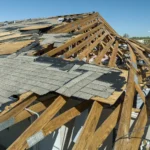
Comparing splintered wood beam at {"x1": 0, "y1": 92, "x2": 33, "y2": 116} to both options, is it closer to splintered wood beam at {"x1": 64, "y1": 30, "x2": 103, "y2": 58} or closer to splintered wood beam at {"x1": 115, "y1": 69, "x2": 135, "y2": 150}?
splintered wood beam at {"x1": 115, "y1": 69, "x2": 135, "y2": 150}

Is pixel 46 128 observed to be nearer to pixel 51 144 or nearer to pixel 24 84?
pixel 24 84

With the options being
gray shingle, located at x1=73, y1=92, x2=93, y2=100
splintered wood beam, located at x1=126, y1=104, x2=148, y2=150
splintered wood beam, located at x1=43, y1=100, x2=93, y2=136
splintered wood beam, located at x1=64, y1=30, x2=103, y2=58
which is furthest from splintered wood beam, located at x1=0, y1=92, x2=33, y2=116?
splintered wood beam, located at x1=64, y1=30, x2=103, y2=58

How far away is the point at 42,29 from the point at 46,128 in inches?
405

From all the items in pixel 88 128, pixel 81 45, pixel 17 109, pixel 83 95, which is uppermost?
pixel 81 45

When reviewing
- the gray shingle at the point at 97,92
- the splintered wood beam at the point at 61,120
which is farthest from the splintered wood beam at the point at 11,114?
the gray shingle at the point at 97,92

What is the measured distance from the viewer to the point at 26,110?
16.4ft

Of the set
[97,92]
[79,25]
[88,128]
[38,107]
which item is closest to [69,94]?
[97,92]

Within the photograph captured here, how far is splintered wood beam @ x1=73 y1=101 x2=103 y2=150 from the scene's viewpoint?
3.95 m

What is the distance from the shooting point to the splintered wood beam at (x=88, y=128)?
155 inches

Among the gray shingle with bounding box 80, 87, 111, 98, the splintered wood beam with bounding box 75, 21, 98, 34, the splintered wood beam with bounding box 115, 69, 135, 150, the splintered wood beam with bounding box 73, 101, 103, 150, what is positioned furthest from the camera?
the splintered wood beam with bounding box 75, 21, 98, 34

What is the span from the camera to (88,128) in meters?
4.31

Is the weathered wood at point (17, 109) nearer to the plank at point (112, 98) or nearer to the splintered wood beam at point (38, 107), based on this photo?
the splintered wood beam at point (38, 107)

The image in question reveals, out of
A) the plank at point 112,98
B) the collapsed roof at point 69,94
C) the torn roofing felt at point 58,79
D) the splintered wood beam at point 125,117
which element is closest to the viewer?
the splintered wood beam at point 125,117

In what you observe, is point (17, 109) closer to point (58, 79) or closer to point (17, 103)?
point (17, 103)
